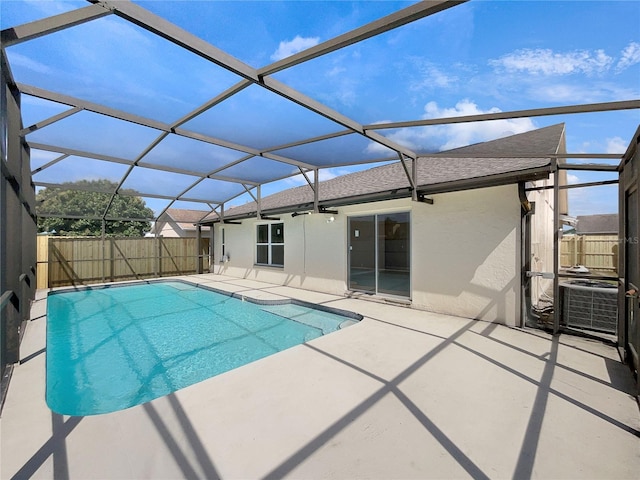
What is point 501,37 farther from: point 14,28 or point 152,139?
point 152,139

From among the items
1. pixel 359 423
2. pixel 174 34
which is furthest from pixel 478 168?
pixel 174 34

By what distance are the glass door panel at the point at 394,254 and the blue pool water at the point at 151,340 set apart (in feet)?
6.58

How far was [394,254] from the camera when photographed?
772 centimetres

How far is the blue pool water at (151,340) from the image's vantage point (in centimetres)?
367

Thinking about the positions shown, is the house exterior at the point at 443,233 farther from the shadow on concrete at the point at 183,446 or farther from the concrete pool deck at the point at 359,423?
the shadow on concrete at the point at 183,446

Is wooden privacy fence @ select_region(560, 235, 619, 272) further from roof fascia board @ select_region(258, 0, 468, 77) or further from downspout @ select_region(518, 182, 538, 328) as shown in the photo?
roof fascia board @ select_region(258, 0, 468, 77)

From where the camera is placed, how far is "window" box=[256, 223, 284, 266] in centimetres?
1086

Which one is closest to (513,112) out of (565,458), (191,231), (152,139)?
(565,458)

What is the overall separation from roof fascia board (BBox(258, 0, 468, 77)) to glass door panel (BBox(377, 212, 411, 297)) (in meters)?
5.10

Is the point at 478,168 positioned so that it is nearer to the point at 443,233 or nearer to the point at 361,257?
the point at 443,233

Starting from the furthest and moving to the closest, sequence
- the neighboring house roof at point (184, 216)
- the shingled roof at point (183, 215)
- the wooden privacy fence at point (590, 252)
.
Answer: the shingled roof at point (183, 215)
the neighboring house roof at point (184, 216)
the wooden privacy fence at point (590, 252)

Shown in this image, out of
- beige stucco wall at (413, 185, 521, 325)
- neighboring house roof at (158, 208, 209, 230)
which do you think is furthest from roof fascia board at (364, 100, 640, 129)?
neighboring house roof at (158, 208, 209, 230)

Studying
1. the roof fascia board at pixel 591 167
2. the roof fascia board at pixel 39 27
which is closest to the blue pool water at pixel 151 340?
the roof fascia board at pixel 39 27

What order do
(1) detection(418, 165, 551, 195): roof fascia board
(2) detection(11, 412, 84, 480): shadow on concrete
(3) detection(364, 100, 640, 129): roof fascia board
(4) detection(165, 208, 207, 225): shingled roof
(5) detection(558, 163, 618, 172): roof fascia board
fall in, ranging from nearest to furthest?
(2) detection(11, 412, 84, 480): shadow on concrete
(3) detection(364, 100, 640, 129): roof fascia board
(5) detection(558, 163, 618, 172): roof fascia board
(1) detection(418, 165, 551, 195): roof fascia board
(4) detection(165, 208, 207, 225): shingled roof
